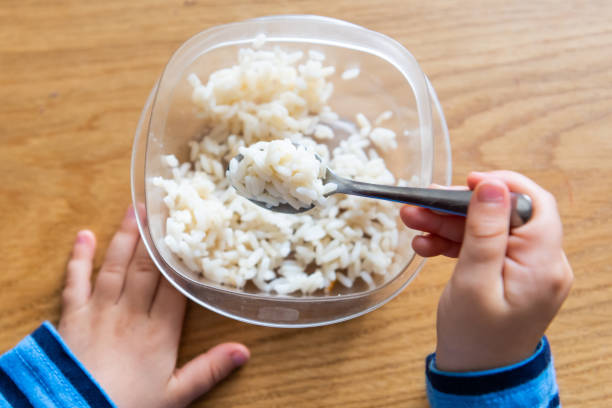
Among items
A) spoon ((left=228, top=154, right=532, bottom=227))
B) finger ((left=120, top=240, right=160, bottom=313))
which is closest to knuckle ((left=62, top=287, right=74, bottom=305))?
finger ((left=120, top=240, right=160, bottom=313))

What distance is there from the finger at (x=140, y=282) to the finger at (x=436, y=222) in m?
0.57

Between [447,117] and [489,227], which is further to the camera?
[447,117]

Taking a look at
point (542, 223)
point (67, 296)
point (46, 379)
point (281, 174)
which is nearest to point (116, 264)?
point (67, 296)

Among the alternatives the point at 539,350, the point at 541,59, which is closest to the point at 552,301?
the point at 539,350

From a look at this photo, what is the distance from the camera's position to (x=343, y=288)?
1.03 m

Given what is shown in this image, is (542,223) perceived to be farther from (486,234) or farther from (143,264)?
(143,264)

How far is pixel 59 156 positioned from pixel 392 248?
788mm

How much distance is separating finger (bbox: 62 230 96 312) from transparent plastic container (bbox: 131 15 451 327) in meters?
0.18

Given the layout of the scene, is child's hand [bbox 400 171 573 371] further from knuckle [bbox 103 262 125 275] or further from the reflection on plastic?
knuckle [bbox 103 262 125 275]

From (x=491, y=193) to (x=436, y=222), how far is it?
204mm

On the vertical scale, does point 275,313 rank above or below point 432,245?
below

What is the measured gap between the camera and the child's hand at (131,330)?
0.99 metres

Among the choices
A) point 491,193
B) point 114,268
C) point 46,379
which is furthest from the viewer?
point 114,268

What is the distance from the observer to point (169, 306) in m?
1.04
